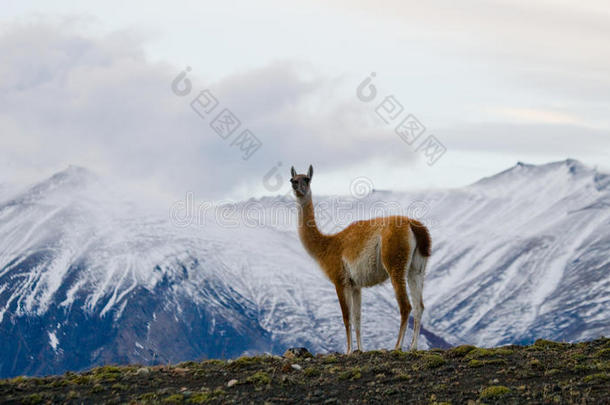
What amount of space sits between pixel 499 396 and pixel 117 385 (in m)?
10.3

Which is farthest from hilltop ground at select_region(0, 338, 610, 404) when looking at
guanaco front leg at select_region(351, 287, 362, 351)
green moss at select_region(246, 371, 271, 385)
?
guanaco front leg at select_region(351, 287, 362, 351)

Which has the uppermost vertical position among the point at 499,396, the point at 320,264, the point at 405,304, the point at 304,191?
the point at 304,191

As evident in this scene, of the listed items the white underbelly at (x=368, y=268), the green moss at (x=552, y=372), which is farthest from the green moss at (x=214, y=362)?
the green moss at (x=552, y=372)

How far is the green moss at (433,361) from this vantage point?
977 inches

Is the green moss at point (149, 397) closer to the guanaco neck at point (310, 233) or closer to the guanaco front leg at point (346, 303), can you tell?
the guanaco front leg at point (346, 303)

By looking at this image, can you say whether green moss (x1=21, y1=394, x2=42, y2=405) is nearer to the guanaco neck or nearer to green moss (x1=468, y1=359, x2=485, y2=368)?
green moss (x1=468, y1=359, x2=485, y2=368)

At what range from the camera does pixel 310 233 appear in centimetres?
3350

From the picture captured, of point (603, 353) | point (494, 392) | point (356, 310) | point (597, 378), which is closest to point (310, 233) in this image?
point (356, 310)

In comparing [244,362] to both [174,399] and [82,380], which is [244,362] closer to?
[174,399]

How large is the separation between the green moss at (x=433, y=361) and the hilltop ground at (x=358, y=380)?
0.03 meters

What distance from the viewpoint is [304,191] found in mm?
32844

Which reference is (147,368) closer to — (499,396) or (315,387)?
(315,387)

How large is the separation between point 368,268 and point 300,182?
14.6ft

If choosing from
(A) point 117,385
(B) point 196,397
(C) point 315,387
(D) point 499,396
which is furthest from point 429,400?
(A) point 117,385
